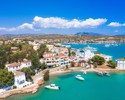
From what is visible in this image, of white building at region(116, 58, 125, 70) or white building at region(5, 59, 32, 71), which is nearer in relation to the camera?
white building at region(5, 59, 32, 71)

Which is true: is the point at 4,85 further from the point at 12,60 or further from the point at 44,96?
the point at 12,60

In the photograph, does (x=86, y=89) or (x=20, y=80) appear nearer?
(x=20, y=80)

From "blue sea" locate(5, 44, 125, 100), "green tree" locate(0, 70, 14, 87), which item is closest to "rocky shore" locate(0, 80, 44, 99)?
"blue sea" locate(5, 44, 125, 100)

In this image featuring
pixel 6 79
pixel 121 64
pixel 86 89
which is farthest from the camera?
pixel 121 64

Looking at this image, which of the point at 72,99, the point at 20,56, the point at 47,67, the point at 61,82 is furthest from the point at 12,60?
the point at 72,99

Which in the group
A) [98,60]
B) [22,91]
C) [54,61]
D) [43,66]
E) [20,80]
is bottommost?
[22,91]

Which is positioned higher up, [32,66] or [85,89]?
[32,66]

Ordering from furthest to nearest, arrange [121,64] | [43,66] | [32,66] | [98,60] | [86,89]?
[98,60] < [121,64] < [43,66] < [32,66] < [86,89]

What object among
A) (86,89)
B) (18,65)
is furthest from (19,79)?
(86,89)

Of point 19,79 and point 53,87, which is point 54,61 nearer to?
point 53,87

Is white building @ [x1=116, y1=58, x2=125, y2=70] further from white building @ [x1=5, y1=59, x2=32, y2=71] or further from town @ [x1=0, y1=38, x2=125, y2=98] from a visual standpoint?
white building @ [x1=5, y1=59, x2=32, y2=71]
